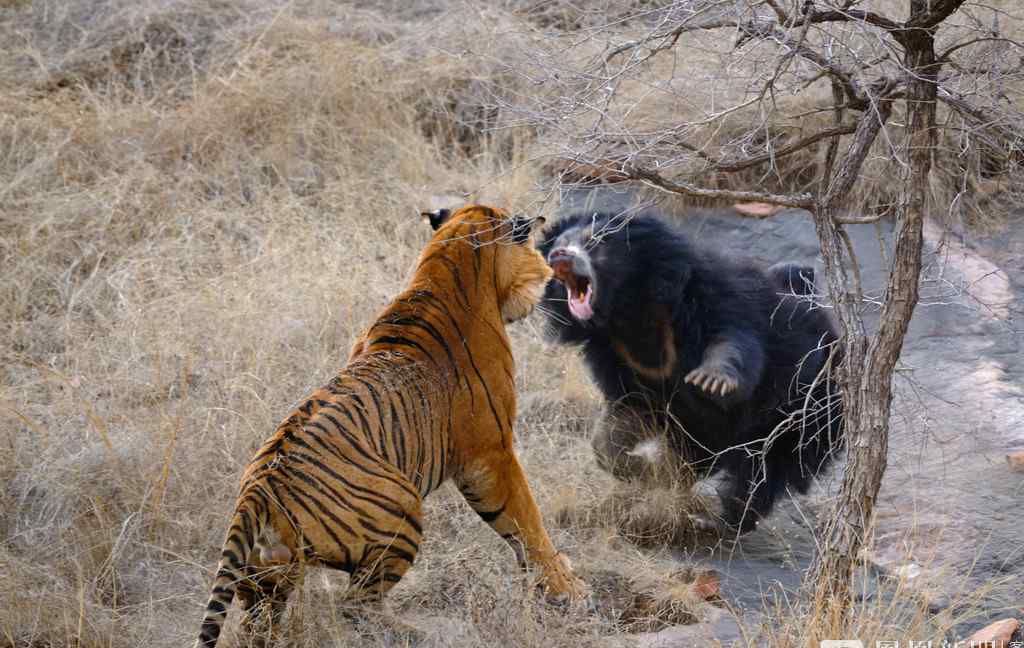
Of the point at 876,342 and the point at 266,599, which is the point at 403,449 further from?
the point at 876,342

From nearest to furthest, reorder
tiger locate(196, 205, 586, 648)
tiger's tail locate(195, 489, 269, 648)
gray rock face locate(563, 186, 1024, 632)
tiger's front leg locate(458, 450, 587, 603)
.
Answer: tiger's tail locate(195, 489, 269, 648) → tiger locate(196, 205, 586, 648) → tiger's front leg locate(458, 450, 587, 603) → gray rock face locate(563, 186, 1024, 632)

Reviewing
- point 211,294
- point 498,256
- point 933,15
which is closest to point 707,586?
point 498,256

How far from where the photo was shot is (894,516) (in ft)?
17.0

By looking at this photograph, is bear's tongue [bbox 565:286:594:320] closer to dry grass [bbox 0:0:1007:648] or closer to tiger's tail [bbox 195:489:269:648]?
dry grass [bbox 0:0:1007:648]

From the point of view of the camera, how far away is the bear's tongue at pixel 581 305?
520cm

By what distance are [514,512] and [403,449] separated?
1.96 ft

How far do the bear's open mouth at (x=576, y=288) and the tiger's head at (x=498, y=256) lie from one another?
0.70 m

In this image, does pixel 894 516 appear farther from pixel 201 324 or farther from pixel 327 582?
pixel 201 324

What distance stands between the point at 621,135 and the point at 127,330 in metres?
3.70

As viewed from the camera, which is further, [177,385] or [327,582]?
[177,385]

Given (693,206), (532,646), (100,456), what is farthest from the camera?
(693,206)

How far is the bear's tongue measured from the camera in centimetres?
520

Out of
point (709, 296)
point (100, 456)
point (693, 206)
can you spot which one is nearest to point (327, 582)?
point (100, 456)

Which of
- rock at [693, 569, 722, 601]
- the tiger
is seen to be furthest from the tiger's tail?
rock at [693, 569, 722, 601]
